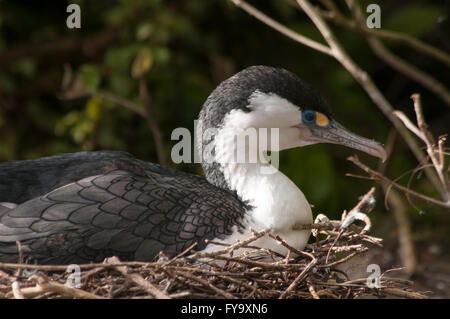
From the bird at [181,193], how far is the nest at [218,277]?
0.11 metres

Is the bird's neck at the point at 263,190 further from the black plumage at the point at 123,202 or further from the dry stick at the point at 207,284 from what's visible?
the dry stick at the point at 207,284

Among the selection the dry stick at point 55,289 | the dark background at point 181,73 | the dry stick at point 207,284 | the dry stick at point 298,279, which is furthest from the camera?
the dark background at point 181,73

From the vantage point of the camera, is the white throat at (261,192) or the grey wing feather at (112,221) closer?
the grey wing feather at (112,221)

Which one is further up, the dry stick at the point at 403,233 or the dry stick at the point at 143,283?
the dry stick at the point at 143,283

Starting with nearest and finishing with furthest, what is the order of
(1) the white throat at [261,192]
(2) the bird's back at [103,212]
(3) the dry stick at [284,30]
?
(2) the bird's back at [103,212] → (1) the white throat at [261,192] → (3) the dry stick at [284,30]

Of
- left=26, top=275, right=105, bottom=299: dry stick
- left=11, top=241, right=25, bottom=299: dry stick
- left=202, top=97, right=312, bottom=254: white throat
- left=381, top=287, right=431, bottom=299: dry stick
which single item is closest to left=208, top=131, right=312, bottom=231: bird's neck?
left=202, top=97, right=312, bottom=254: white throat

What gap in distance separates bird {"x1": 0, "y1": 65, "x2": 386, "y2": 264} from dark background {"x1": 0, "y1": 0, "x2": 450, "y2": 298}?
2153 millimetres

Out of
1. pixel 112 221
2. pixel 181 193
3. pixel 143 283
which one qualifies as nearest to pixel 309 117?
pixel 181 193

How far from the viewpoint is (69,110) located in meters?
6.47

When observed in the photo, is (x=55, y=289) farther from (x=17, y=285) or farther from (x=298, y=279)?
(x=298, y=279)

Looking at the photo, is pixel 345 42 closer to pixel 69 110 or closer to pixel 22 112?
→ pixel 69 110

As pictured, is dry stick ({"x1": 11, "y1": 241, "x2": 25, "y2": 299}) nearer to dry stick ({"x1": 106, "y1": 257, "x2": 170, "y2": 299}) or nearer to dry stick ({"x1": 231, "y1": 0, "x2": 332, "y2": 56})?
dry stick ({"x1": 106, "y1": 257, "x2": 170, "y2": 299})

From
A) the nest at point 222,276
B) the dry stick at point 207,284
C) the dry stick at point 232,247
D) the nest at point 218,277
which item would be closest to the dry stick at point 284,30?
the nest at point 222,276

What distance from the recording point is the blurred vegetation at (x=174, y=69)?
18.6 ft
